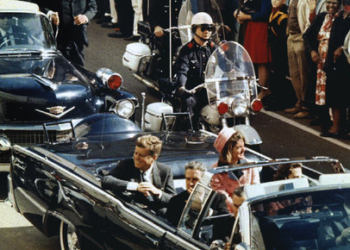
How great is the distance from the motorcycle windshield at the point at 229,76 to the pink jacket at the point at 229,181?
139 inches

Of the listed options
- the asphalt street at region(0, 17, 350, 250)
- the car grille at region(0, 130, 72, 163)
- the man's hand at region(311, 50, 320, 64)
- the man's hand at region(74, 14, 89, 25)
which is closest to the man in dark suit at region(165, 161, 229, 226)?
the asphalt street at region(0, 17, 350, 250)

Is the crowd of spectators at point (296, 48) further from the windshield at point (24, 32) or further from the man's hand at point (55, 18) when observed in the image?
the windshield at point (24, 32)

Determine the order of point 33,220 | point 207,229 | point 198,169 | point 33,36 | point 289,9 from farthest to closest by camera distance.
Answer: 1. point 289,9
2. point 33,36
3. point 33,220
4. point 198,169
5. point 207,229

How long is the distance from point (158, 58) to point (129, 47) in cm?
56

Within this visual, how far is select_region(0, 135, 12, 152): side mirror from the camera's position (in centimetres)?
1066

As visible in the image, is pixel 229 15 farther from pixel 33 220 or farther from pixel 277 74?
pixel 33 220

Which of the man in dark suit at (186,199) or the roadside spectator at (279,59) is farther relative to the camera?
the roadside spectator at (279,59)

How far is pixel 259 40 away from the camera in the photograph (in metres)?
15.4

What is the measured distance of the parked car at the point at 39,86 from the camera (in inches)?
432

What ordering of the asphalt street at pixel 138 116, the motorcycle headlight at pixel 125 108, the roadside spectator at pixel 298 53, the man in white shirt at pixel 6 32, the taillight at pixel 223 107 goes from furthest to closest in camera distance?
the roadside spectator at pixel 298 53, the man in white shirt at pixel 6 32, the motorcycle headlight at pixel 125 108, the taillight at pixel 223 107, the asphalt street at pixel 138 116

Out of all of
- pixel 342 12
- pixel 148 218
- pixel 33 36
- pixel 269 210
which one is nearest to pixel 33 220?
pixel 148 218

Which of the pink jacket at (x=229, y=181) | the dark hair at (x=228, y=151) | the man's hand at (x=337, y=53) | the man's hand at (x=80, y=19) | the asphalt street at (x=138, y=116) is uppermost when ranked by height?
the dark hair at (x=228, y=151)

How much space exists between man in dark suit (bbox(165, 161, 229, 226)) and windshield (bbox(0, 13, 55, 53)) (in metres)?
5.52

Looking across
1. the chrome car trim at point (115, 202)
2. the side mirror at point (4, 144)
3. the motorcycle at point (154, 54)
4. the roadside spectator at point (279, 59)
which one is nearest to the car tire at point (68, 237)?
the chrome car trim at point (115, 202)
